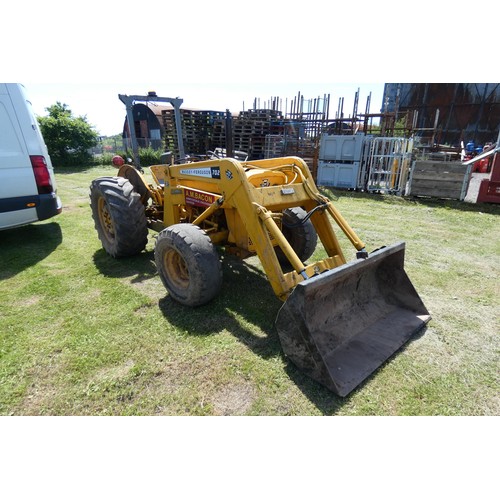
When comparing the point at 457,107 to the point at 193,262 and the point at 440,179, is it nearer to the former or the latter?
the point at 440,179

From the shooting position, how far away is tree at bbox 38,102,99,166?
20.6 m

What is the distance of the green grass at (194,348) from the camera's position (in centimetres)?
250

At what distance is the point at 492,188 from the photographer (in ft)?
30.7

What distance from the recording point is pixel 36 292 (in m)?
4.12

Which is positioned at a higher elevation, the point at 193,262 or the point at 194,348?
the point at 193,262

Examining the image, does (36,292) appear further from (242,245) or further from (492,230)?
(492,230)

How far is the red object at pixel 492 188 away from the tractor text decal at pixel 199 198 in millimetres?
8846

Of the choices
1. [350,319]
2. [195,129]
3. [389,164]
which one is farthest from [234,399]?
[195,129]

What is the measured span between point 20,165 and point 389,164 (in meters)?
10.4

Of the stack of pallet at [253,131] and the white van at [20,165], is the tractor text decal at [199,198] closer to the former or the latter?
the white van at [20,165]

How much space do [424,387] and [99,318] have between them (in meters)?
3.07

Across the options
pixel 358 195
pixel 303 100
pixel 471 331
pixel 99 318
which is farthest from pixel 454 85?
pixel 99 318

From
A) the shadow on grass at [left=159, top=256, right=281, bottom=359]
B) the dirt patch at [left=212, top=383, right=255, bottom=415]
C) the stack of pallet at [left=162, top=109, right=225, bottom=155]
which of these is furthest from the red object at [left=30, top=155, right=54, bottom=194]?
the stack of pallet at [left=162, top=109, right=225, bottom=155]

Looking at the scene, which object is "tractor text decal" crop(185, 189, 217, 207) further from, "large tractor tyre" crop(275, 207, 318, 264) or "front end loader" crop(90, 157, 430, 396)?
"large tractor tyre" crop(275, 207, 318, 264)
